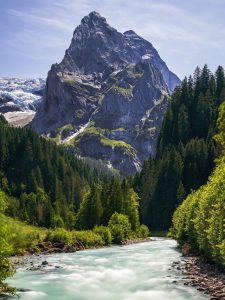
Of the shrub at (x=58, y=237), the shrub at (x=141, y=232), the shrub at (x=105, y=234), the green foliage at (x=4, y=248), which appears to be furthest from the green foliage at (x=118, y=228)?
the green foliage at (x=4, y=248)

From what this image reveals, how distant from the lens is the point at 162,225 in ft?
553

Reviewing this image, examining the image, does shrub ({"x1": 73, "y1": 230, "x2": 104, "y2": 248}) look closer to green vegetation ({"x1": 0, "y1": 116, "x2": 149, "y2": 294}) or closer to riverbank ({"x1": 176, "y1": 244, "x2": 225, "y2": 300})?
green vegetation ({"x1": 0, "y1": 116, "x2": 149, "y2": 294})

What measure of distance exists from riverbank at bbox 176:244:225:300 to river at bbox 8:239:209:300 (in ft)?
3.11

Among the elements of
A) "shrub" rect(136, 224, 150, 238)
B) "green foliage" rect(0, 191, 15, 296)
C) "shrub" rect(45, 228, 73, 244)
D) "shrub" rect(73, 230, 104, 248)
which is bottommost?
"shrub" rect(136, 224, 150, 238)

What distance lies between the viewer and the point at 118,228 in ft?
355

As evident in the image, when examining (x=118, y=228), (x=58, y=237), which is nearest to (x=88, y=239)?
(x=58, y=237)

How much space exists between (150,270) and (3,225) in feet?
87.8

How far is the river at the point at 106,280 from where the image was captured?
42219 millimetres

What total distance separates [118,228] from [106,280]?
5724cm

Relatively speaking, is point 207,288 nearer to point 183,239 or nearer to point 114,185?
point 183,239

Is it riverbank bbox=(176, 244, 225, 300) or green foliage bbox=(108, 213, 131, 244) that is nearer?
riverbank bbox=(176, 244, 225, 300)

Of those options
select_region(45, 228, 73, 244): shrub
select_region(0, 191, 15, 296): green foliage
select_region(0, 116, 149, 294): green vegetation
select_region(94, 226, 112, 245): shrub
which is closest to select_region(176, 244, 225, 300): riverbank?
select_region(0, 191, 15, 296): green foliage

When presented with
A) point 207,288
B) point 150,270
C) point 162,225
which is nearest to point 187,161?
point 162,225

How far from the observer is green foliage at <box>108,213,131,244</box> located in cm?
10612
